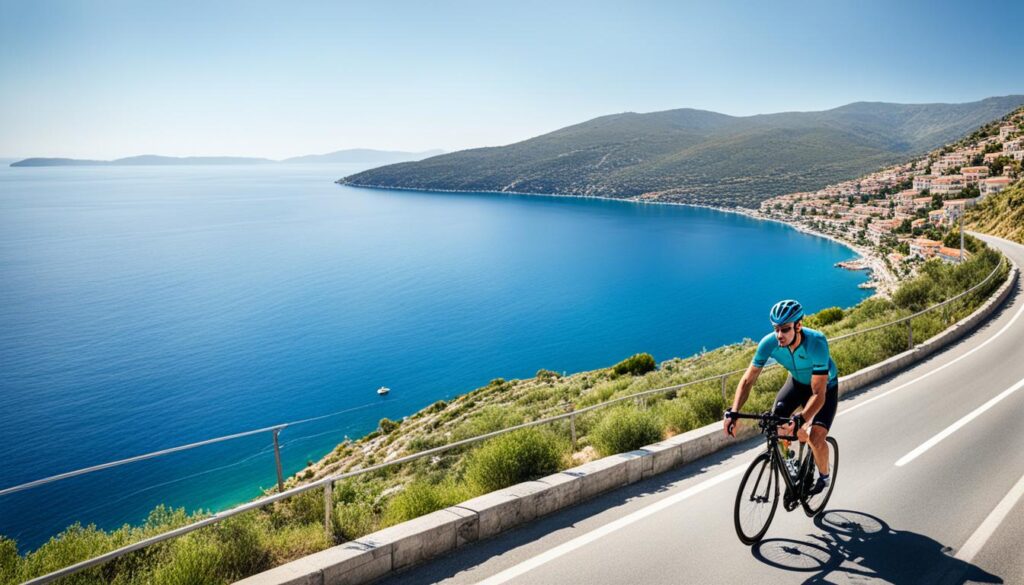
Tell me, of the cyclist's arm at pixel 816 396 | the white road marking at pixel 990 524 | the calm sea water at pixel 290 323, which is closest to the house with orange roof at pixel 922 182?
the calm sea water at pixel 290 323

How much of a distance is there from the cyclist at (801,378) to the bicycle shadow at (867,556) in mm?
492

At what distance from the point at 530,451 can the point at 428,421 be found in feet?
85.6

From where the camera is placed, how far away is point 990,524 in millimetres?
4723

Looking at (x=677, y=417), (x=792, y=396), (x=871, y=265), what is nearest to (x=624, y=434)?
(x=677, y=417)

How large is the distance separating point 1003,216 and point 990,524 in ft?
210

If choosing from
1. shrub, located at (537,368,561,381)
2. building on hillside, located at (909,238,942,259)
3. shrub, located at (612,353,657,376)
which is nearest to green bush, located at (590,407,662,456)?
shrub, located at (612,353,657,376)

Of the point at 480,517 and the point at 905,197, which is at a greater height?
the point at 905,197

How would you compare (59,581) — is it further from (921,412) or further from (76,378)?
(76,378)

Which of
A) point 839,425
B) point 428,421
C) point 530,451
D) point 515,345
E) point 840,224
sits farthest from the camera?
point 840,224

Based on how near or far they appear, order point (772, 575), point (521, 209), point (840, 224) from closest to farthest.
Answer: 1. point (772, 575)
2. point (840, 224)
3. point (521, 209)

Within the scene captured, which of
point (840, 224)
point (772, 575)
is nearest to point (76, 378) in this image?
point (772, 575)

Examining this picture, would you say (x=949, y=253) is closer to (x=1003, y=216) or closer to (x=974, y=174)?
(x=1003, y=216)

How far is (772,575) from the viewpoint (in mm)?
3982

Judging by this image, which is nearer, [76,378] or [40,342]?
[76,378]
